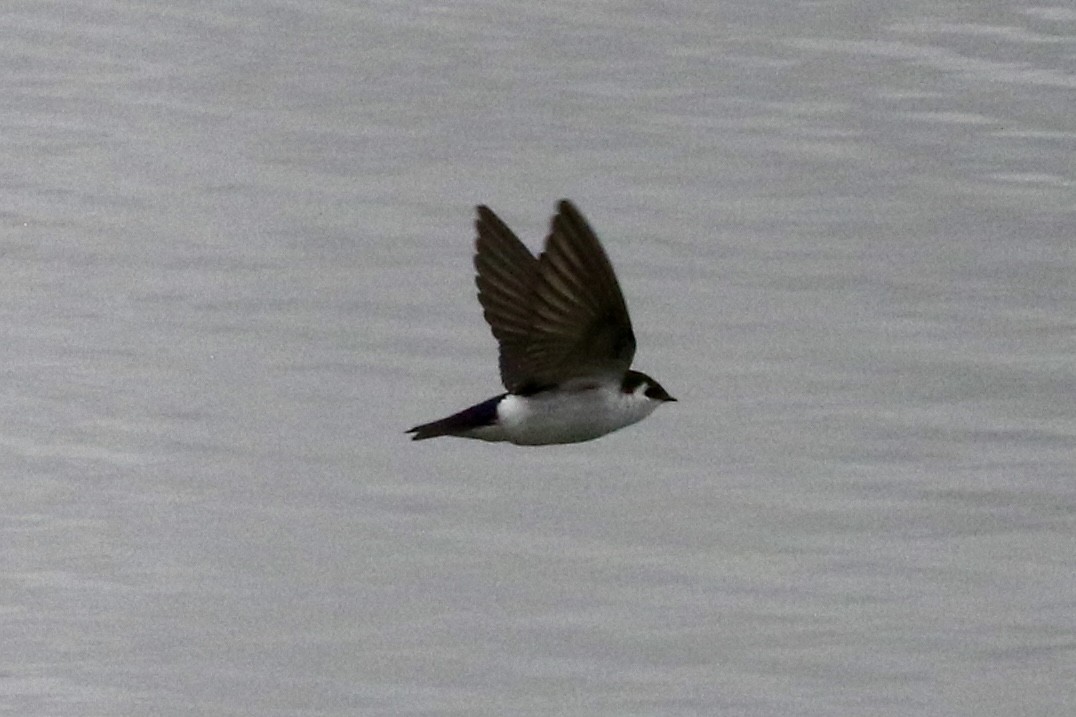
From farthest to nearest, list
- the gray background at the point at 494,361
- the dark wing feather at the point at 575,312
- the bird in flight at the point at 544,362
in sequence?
the gray background at the point at 494,361 → the bird in flight at the point at 544,362 → the dark wing feather at the point at 575,312

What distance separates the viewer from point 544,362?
19.6 feet

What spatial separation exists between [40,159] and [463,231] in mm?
1636

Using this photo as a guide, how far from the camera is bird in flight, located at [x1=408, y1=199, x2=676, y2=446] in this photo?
5918 mm

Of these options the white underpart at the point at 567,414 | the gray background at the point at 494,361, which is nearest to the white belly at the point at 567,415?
the white underpart at the point at 567,414

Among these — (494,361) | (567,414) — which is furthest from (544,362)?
(494,361)

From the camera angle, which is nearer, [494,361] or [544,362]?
[544,362]

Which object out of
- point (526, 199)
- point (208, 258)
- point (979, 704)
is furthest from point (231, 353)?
point (979, 704)

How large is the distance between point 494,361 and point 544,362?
295 centimetres

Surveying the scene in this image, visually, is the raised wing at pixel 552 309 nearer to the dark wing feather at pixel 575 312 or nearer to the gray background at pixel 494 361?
the dark wing feather at pixel 575 312

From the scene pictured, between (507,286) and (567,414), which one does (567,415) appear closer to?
(567,414)

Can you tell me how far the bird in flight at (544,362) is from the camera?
592cm

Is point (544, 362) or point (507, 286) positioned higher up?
point (507, 286)

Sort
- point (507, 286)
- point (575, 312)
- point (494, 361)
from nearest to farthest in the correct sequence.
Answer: point (575, 312) → point (507, 286) → point (494, 361)

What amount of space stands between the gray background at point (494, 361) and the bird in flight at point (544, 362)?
0.97m
